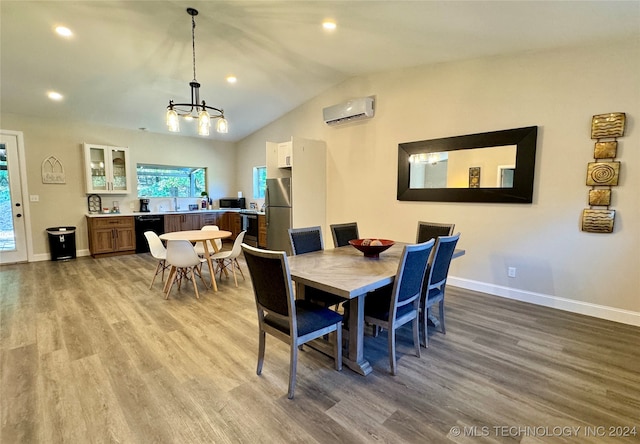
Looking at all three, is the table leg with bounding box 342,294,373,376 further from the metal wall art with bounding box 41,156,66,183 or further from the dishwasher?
the metal wall art with bounding box 41,156,66,183

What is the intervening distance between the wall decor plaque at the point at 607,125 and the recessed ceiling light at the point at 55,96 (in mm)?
6882

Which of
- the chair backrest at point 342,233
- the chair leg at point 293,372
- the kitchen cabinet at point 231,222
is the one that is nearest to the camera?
the chair leg at point 293,372

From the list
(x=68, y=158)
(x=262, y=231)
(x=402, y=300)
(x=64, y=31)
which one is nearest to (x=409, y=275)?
(x=402, y=300)

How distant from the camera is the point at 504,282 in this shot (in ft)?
11.8

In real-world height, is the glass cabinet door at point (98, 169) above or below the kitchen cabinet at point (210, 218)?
above

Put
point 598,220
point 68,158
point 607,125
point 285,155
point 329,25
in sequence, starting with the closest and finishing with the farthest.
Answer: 1. point 607,125
2. point 598,220
3. point 329,25
4. point 285,155
5. point 68,158

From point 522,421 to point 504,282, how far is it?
2243 mm

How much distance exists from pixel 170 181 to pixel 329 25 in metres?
5.44

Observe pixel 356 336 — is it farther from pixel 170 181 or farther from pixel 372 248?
pixel 170 181

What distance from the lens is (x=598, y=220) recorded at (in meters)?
2.92

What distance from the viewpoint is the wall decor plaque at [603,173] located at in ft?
9.24

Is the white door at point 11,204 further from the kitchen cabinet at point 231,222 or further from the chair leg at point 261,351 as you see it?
the chair leg at point 261,351

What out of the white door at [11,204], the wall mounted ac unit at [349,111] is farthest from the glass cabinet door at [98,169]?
the wall mounted ac unit at [349,111]

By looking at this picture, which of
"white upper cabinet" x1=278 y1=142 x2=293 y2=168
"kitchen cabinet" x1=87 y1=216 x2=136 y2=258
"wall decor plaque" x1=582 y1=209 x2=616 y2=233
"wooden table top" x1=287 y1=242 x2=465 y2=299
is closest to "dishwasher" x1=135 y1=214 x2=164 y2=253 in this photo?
"kitchen cabinet" x1=87 y1=216 x2=136 y2=258
